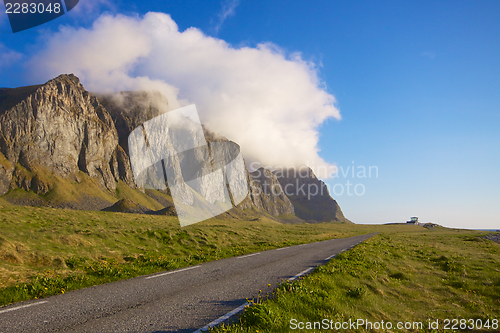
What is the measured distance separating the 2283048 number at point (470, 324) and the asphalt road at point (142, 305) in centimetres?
533

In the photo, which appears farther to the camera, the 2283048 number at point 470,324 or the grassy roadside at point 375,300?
the 2283048 number at point 470,324

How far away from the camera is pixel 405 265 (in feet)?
55.1

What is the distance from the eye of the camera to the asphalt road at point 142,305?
239 inches

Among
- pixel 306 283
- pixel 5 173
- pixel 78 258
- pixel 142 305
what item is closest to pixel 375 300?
pixel 306 283

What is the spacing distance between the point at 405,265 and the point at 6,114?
242 m

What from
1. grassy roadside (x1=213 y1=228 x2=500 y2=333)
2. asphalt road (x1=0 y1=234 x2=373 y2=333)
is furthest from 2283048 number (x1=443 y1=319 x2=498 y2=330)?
asphalt road (x1=0 y1=234 x2=373 y2=333)

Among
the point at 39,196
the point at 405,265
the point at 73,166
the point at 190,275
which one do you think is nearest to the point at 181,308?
the point at 190,275

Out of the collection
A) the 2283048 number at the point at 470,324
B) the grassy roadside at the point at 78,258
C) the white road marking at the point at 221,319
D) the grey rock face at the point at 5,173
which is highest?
the grey rock face at the point at 5,173

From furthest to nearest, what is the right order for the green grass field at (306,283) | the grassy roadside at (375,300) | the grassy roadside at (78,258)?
the grassy roadside at (78,258)
the green grass field at (306,283)
the grassy roadside at (375,300)

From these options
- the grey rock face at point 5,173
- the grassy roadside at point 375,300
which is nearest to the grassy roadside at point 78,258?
the grassy roadside at point 375,300

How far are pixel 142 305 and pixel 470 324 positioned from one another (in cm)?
932

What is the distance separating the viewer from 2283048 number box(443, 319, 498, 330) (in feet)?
24.0

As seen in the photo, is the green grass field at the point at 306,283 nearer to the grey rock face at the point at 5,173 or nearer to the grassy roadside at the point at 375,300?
the grassy roadside at the point at 375,300

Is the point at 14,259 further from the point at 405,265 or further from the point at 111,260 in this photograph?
the point at 405,265
